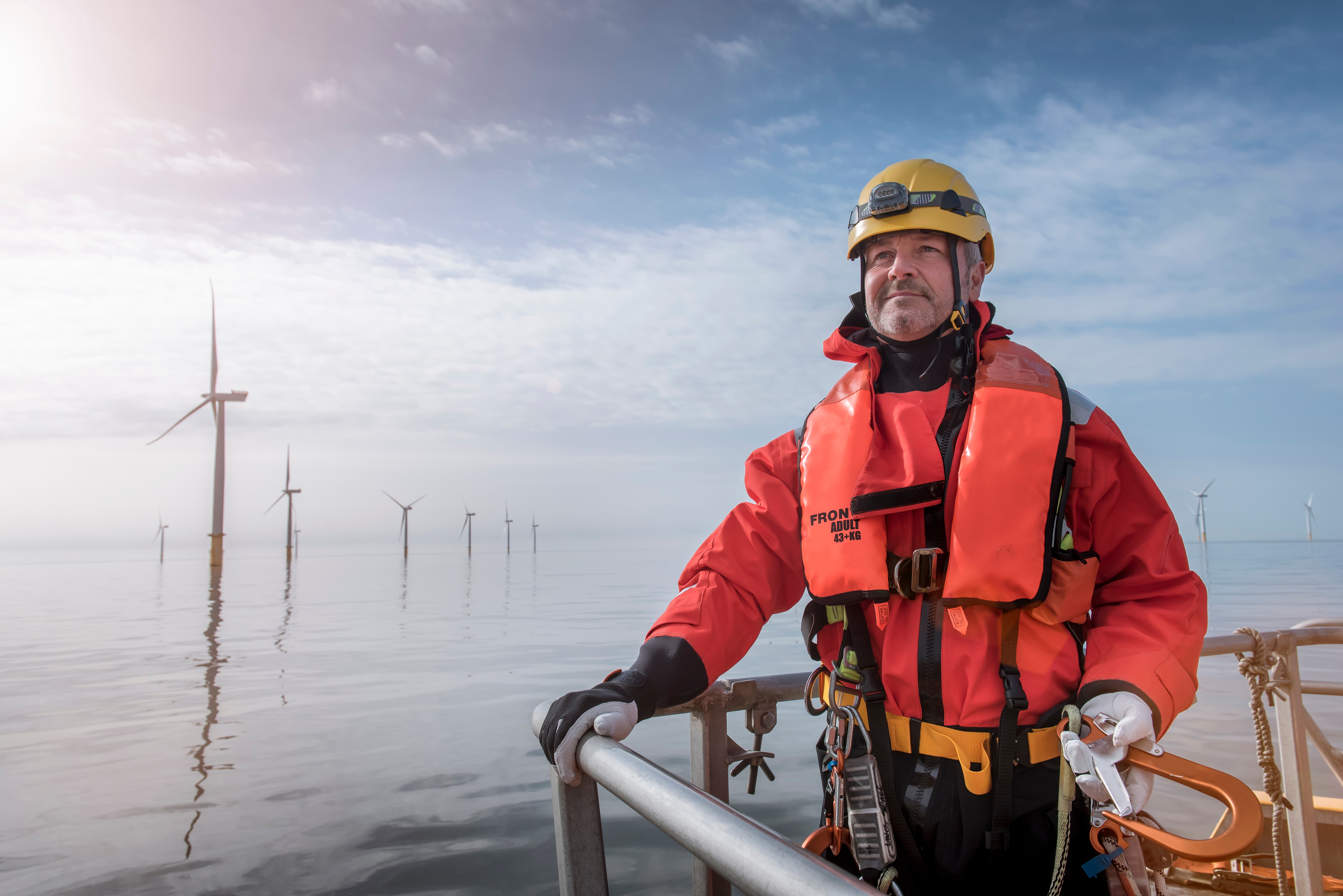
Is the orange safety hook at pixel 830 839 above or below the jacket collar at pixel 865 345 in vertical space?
below

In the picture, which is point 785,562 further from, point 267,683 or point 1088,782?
point 267,683

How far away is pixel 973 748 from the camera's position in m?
1.82

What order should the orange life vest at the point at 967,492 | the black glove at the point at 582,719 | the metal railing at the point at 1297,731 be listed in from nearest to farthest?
1. the black glove at the point at 582,719
2. the orange life vest at the point at 967,492
3. the metal railing at the point at 1297,731

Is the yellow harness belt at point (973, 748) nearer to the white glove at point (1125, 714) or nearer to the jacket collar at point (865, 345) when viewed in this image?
the white glove at point (1125, 714)

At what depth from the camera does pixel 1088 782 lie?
1565mm

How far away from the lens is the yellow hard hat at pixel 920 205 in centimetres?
233

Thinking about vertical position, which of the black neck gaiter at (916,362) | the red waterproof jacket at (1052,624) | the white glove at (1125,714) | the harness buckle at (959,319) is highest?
the harness buckle at (959,319)

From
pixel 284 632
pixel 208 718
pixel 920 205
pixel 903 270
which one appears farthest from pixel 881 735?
pixel 284 632

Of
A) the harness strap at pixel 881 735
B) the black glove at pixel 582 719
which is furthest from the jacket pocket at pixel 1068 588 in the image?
the black glove at pixel 582 719

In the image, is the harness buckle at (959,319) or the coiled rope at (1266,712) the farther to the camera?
the coiled rope at (1266,712)

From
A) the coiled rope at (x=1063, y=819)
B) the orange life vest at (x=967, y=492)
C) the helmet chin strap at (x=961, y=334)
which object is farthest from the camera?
the helmet chin strap at (x=961, y=334)

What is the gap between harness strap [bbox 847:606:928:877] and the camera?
1867 mm

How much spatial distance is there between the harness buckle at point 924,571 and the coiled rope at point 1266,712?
4.72ft

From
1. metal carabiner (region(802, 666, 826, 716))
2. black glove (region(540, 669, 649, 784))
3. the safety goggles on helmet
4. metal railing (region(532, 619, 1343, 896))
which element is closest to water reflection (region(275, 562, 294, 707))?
metal railing (region(532, 619, 1343, 896))
